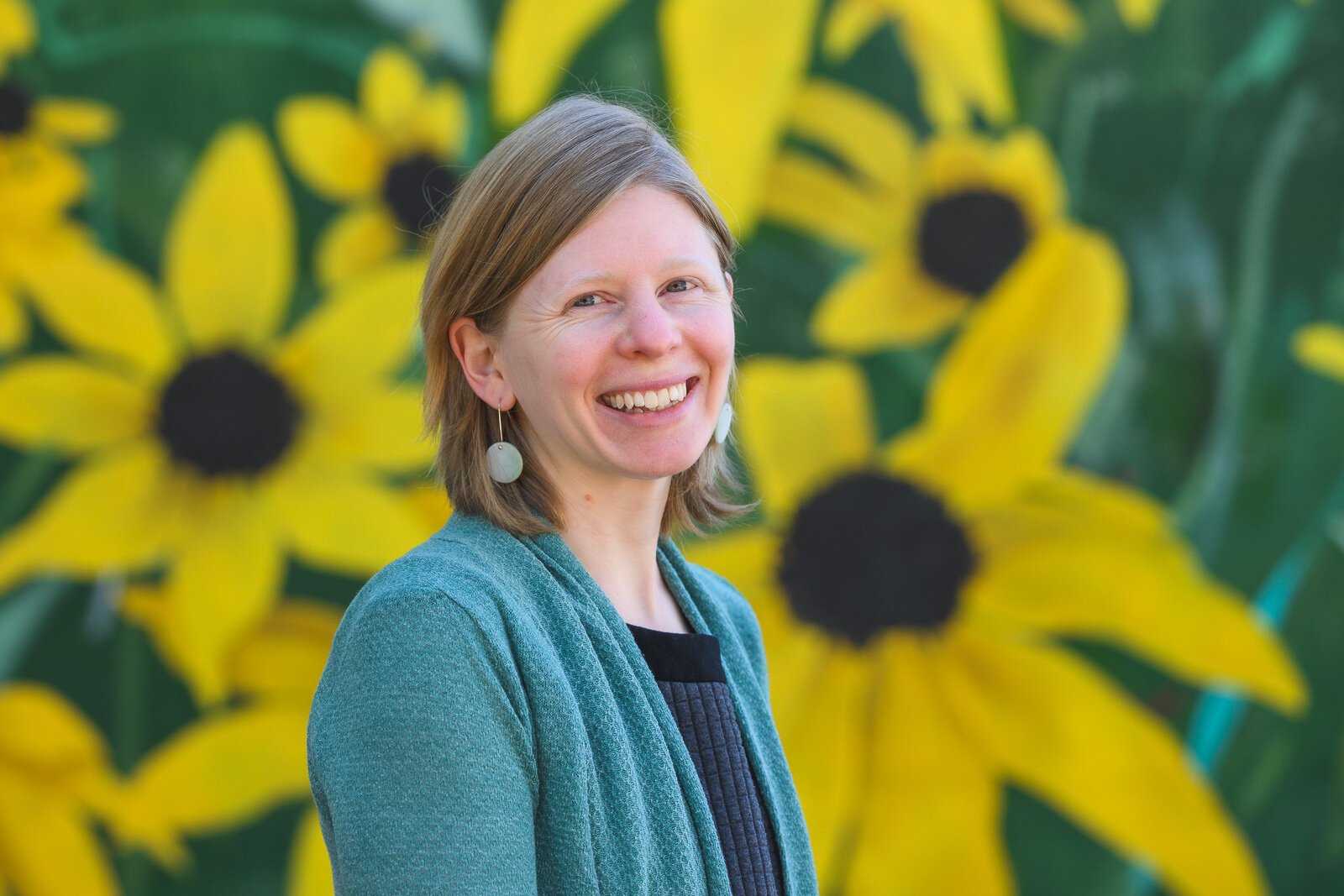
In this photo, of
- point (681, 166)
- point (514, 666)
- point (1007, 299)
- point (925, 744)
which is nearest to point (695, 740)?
point (514, 666)

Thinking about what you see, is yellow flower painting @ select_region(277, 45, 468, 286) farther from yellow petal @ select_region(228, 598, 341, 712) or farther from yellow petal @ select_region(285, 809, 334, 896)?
yellow petal @ select_region(285, 809, 334, 896)

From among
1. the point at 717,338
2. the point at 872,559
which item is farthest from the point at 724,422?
the point at 872,559

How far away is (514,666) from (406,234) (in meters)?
2.18

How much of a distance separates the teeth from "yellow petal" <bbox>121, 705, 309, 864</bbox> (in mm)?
2013

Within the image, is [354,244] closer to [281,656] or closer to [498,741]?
[281,656]

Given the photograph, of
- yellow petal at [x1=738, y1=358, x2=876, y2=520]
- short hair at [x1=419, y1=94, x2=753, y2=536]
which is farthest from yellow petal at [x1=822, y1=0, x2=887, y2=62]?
short hair at [x1=419, y1=94, x2=753, y2=536]

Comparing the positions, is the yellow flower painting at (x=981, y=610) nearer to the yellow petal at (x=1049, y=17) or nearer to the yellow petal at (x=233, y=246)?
the yellow petal at (x=1049, y=17)

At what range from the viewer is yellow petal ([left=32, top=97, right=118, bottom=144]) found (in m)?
3.10

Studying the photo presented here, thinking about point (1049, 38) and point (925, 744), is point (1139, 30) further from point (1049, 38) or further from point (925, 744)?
point (925, 744)

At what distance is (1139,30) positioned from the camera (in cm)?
318

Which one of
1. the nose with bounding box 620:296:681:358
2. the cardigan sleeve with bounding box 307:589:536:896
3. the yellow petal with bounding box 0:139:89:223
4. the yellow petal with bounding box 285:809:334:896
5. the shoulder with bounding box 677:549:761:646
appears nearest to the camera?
the cardigan sleeve with bounding box 307:589:536:896

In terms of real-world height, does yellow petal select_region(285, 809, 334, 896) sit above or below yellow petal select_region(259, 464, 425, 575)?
below

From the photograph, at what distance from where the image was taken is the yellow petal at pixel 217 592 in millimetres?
3010

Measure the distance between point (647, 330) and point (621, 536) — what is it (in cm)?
21
